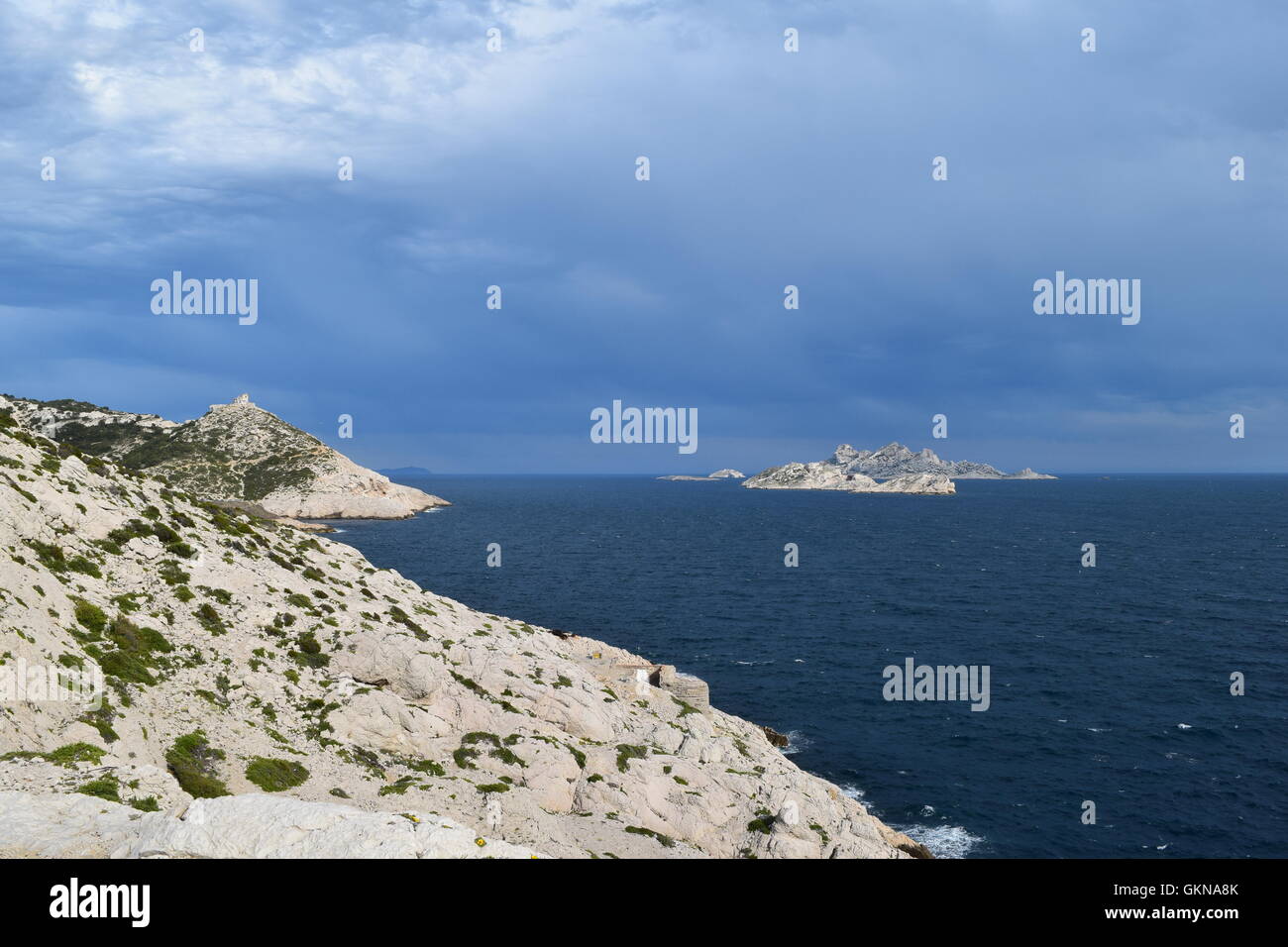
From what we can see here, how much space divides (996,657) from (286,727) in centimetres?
6026

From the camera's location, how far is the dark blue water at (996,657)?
132 ft

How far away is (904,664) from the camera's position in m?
64.4

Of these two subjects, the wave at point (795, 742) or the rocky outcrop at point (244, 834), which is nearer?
the rocky outcrop at point (244, 834)

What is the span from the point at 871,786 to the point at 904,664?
23525 mm

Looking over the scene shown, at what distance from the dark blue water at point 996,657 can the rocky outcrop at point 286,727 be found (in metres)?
Answer: 10.0

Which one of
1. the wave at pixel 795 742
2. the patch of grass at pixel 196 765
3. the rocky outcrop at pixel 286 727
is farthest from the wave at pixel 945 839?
the patch of grass at pixel 196 765

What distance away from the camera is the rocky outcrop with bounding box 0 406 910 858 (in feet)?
51.8

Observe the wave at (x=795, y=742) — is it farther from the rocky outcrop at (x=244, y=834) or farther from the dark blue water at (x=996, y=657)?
the rocky outcrop at (x=244, y=834)

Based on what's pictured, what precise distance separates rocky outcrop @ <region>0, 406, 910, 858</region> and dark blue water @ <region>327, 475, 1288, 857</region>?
32.9 feet

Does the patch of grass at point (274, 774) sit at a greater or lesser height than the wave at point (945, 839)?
greater

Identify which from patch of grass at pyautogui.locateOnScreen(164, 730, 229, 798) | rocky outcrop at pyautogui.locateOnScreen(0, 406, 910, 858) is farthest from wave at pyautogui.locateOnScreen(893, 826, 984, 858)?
patch of grass at pyautogui.locateOnScreen(164, 730, 229, 798)

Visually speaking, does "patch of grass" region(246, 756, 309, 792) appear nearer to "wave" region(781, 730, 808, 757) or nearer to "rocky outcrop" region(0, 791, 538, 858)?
"rocky outcrop" region(0, 791, 538, 858)
